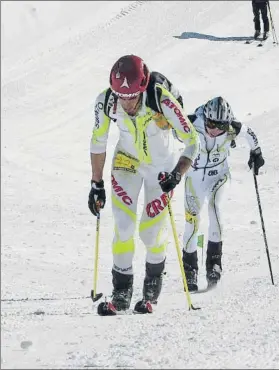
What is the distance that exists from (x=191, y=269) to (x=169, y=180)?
94.5 inches

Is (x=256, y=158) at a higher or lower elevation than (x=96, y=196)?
lower

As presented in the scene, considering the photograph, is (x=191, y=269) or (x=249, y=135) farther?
(x=191, y=269)

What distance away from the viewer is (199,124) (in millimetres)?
7879

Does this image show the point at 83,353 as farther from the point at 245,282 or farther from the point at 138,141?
the point at 245,282

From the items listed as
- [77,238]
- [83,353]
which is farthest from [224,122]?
[83,353]

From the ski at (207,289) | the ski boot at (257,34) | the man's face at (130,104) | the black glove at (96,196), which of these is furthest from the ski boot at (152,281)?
the ski boot at (257,34)

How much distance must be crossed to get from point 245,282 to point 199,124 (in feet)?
6.18

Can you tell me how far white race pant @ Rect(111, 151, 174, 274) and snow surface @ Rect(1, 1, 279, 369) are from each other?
645mm

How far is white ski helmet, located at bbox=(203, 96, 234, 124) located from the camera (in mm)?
7559

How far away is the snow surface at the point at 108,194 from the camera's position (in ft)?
12.9

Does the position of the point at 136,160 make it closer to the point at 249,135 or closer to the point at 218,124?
the point at 218,124

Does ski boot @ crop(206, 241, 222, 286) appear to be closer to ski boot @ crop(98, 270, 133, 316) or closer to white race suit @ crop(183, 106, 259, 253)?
white race suit @ crop(183, 106, 259, 253)

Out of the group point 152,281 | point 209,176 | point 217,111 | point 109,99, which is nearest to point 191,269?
point 209,176

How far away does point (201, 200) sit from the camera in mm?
8109
